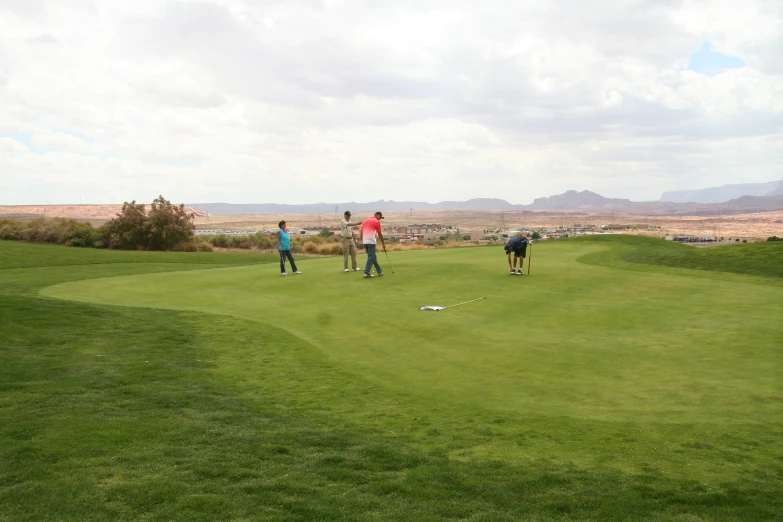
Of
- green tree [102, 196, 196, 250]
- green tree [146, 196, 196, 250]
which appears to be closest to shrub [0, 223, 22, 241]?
green tree [102, 196, 196, 250]

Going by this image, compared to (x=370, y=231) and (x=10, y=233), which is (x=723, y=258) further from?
(x=10, y=233)

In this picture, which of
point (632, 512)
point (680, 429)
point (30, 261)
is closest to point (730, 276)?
point (680, 429)

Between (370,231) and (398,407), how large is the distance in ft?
39.9

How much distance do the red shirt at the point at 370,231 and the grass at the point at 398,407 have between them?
410 cm

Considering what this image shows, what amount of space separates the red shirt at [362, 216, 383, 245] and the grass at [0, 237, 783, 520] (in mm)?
4097

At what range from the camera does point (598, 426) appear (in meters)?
6.84

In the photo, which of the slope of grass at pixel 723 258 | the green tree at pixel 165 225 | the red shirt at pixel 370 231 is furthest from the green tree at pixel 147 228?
the slope of grass at pixel 723 258

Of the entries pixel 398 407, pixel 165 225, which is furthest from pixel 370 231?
pixel 165 225

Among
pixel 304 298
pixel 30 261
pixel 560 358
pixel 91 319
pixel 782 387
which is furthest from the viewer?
pixel 30 261

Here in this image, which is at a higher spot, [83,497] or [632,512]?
[83,497]

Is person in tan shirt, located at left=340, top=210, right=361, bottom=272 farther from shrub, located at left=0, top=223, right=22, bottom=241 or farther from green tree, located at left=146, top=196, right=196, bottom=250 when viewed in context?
shrub, located at left=0, top=223, right=22, bottom=241

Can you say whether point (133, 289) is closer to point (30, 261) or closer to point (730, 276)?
point (30, 261)

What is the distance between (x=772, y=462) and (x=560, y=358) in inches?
152

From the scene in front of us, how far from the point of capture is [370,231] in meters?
19.6
